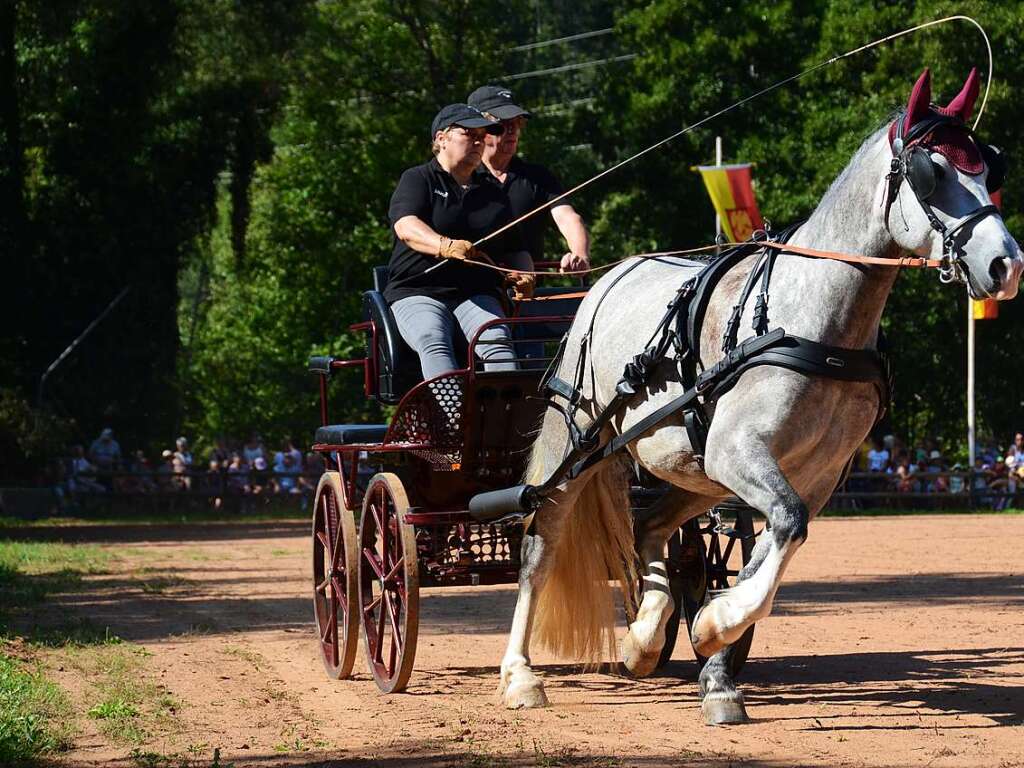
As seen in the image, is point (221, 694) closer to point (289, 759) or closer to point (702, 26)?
point (289, 759)

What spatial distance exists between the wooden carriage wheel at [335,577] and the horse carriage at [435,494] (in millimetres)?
11

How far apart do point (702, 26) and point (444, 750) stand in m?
33.2

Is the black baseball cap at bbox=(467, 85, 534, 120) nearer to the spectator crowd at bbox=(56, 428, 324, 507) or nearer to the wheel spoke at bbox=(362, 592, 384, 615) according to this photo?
the wheel spoke at bbox=(362, 592, 384, 615)

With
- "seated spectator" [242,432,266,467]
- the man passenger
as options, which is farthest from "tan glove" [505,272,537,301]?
"seated spectator" [242,432,266,467]

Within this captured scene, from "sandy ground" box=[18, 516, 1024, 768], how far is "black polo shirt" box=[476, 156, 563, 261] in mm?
2324

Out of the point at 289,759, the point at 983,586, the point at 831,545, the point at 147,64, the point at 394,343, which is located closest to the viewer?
the point at 289,759

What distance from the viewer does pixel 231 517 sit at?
28.4 metres

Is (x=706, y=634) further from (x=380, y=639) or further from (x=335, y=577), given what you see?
(x=335, y=577)

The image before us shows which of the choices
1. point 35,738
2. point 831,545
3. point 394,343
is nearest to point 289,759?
point 35,738

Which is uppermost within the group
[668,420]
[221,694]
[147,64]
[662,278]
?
[147,64]

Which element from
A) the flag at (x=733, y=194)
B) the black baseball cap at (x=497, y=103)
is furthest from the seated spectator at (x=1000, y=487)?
the black baseball cap at (x=497, y=103)

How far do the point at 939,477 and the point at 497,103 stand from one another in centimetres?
2258

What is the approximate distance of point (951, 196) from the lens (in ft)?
18.5

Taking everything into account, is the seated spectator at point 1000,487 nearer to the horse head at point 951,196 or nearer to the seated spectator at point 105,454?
the seated spectator at point 105,454
